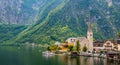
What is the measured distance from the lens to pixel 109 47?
176m

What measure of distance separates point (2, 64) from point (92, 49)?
7992cm

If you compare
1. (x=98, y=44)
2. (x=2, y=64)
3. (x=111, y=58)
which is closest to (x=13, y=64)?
(x=2, y=64)

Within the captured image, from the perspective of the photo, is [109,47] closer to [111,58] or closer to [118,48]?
[118,48]

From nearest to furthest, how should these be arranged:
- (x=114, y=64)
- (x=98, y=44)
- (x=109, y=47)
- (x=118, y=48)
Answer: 1. (x=114, y=64)
2. (x=118, y=48)
3. (x=109, y=47)
4. (x=98, y=44)

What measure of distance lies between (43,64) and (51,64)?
2.96m

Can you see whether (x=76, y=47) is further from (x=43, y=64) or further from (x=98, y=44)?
(x=43, y=64)

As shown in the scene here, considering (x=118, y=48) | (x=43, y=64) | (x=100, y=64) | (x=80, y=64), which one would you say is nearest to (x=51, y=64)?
(x=43, y=64)

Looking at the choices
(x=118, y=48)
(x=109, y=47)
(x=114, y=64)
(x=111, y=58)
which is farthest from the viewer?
(x=109, y=47)

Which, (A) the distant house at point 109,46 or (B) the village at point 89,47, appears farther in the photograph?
(A) the distant house at point 109,46

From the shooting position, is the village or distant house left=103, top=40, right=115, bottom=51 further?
distant house left=103, top=40, right=115, bottom=51

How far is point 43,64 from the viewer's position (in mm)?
115625

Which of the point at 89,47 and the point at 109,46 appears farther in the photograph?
the point at 89,47

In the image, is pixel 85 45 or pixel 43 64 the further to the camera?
pixel 85 45

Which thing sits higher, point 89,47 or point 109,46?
point 109,46
